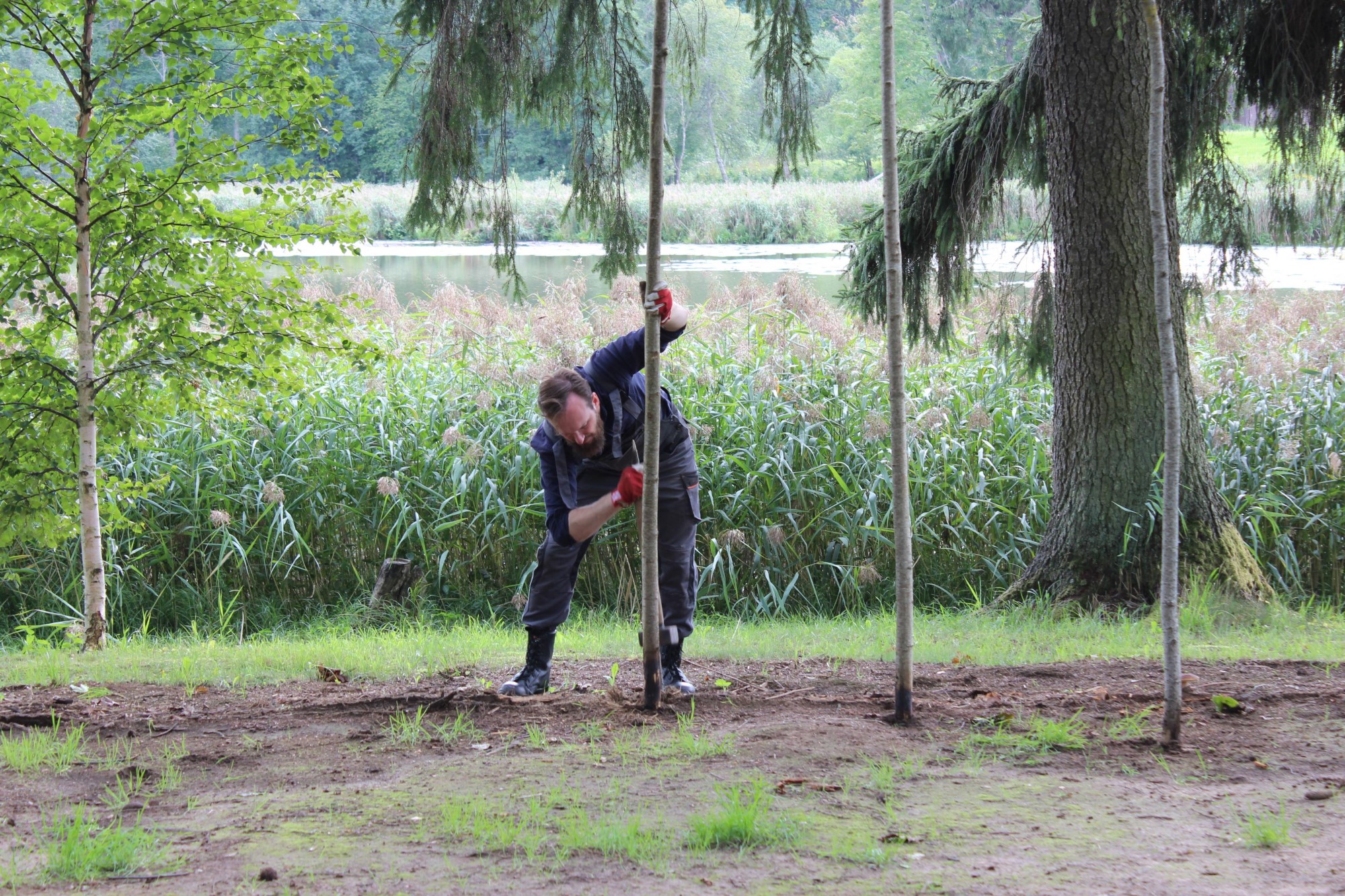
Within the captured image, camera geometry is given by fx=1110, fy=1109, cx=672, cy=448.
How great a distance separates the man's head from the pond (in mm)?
8930

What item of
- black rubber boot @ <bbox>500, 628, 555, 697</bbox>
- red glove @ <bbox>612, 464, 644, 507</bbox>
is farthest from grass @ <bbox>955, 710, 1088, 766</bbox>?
black rubber boot @ <bbox>500, 628, 555, 697</bbox>

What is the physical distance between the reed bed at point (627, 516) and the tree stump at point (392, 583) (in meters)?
0.12

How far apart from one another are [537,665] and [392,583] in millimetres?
2359

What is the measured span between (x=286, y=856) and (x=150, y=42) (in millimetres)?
3839

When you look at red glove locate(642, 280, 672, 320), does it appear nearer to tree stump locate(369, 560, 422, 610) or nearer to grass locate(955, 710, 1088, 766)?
grass locate(955, 710, 1088, 766)

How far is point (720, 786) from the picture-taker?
305cm

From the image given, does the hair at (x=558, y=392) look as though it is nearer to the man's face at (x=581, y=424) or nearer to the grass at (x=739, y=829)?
the man's face at (x=581, y=424)

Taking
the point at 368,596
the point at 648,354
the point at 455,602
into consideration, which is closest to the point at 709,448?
the point at 455,602

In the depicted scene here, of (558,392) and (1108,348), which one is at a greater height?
(1108,348)

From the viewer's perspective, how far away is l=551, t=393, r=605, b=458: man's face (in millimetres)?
3801

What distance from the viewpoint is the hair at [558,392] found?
3.78 metres

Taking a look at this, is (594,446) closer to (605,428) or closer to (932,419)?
(605,428)

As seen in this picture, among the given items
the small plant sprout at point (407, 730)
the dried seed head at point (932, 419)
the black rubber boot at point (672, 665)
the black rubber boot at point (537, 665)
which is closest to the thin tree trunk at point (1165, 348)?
the black rubber boot at point (672, 665)

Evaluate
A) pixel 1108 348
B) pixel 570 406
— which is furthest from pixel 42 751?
pixel 1108 348
